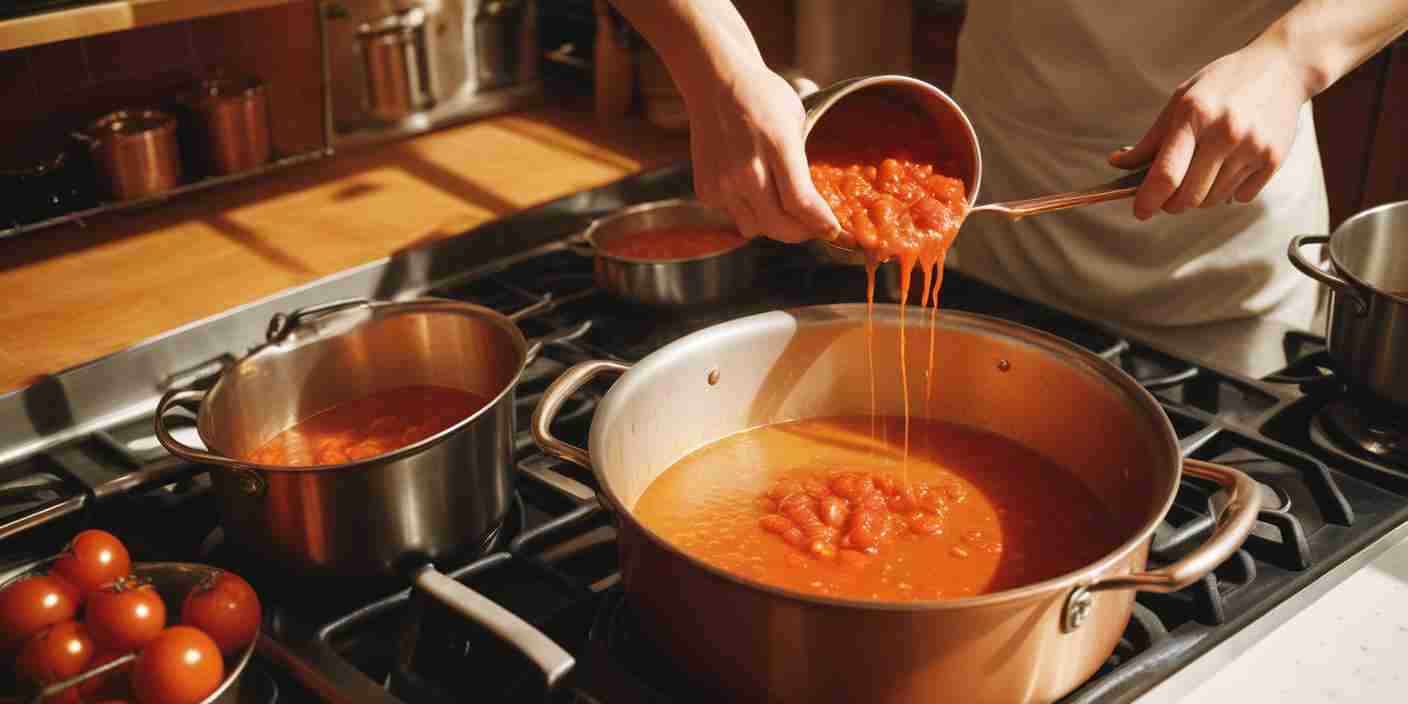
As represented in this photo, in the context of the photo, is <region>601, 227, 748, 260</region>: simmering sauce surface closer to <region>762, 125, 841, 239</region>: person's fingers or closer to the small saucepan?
the small saucepan

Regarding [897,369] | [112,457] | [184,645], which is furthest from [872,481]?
[112,457]

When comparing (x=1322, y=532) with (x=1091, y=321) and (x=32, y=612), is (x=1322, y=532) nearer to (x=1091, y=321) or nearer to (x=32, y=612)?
(x=1091, y=321)

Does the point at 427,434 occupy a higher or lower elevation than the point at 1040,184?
lower

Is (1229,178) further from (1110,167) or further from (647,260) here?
(647,260)

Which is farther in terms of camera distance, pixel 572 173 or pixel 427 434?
pixel 572 173

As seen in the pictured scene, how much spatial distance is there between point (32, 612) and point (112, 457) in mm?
525

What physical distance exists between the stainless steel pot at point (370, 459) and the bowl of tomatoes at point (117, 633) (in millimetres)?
100

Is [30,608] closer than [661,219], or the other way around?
[30,608]

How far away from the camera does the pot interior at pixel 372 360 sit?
129cm

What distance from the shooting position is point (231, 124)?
6.59 ft

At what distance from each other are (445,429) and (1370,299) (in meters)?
0.92

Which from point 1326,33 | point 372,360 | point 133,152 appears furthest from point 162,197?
point 1326,33

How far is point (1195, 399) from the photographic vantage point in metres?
1.42

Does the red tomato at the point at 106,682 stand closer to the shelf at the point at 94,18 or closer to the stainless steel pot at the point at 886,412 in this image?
the stainless steel pot at the point at 886,412
